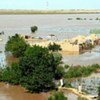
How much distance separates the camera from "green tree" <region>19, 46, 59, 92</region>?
15.1m

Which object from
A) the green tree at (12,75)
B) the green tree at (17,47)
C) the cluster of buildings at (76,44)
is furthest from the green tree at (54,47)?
the green tree at (12,75)

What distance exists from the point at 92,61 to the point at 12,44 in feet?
17.8

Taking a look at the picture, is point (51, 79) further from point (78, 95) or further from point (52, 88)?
point (78, 95)

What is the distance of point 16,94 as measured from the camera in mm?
15336

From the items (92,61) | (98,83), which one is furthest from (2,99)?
(92,61)

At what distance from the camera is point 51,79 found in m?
15.4

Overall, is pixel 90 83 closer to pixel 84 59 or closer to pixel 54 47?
pixel 84 59

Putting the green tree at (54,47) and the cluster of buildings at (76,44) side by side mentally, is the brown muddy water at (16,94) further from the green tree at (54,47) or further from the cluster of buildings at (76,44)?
the cluster of buildings at (76,44)

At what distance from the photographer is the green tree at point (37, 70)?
1506 centimetres

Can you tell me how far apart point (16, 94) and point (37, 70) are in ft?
4.20

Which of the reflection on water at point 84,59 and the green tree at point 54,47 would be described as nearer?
the reflection on water at point 84,59

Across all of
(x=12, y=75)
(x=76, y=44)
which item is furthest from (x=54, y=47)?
(x=12, y=75)

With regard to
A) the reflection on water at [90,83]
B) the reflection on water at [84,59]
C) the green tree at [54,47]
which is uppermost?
the green tree at [54,47]

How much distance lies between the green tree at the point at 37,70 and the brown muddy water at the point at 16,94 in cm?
31
